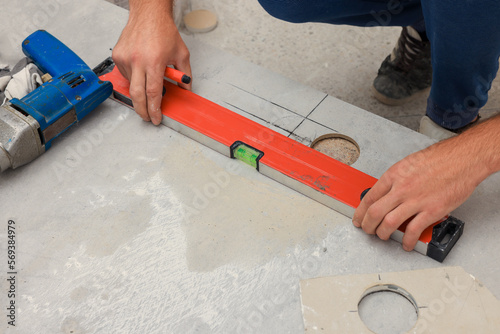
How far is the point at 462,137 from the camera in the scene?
1.20 metres

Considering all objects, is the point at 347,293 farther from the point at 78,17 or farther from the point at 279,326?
the point at 78,17

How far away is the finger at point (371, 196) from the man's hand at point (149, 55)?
0.65m

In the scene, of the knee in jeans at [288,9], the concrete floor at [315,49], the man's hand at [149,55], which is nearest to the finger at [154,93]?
the man's hand at [149,55]

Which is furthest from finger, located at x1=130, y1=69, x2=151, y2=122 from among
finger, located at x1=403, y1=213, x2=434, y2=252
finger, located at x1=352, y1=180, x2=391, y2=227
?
finger, located at x1=403, y1=213, x2=434, y2=252

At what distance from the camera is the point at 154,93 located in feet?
4.72

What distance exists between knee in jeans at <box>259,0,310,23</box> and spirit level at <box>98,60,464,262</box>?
49cm

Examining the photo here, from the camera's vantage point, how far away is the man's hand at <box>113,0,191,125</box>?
1.44 m

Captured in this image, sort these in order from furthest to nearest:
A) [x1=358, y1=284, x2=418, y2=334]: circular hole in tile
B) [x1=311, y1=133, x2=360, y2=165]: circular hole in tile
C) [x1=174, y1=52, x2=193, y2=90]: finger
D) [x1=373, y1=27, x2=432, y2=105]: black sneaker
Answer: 1. [x1=373, y1=27, x2=432, y2=105]: black sneaker
2. [x1=174, y1=52, x2=193, y2=90]: finger
3. [x1=311, y1=133, x2=360, y2=165]: circular hole in tile
4. [x1=358, y1=284, x2=418, y2=334]: circular hole in tile

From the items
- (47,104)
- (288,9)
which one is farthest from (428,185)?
(47,104)

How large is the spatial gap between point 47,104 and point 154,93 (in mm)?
293

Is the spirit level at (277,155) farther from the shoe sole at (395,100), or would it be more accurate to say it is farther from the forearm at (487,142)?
the shoe sole at (395,100)

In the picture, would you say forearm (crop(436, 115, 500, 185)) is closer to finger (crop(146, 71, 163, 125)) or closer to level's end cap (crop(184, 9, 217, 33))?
finger (crop(146, 71, 163, 125))

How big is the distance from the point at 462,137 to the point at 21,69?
4.29 ft

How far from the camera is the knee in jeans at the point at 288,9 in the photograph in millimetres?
1710
